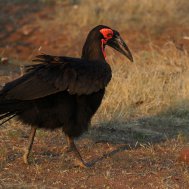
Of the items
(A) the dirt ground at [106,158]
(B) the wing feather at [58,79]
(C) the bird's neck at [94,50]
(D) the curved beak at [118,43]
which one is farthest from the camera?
(D) the curved beak at [118,43]

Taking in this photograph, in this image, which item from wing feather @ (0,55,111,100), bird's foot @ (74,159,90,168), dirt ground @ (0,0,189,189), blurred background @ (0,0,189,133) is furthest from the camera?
blurred background @ (0,0,189,133)

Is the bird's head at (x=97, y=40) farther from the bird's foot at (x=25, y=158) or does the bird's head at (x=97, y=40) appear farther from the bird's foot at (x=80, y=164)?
Answer: the bird's foot at (x=25, y=158)

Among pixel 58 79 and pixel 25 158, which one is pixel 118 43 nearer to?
pixel 58 79

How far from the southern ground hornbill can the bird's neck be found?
0.17 metres

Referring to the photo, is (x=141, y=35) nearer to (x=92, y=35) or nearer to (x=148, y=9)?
(x=148, y=9)

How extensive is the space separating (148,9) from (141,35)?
83.0 inches

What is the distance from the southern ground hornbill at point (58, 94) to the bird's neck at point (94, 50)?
6.7 inches

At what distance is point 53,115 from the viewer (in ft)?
17.9

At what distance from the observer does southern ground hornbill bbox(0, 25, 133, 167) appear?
5.29m

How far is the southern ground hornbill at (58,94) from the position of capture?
5293 mm

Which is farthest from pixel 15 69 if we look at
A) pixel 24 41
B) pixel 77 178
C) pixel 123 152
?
pixel 77 178

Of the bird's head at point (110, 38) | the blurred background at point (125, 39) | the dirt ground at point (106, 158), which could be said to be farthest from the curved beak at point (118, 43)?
the blurred background at point (125, 39)

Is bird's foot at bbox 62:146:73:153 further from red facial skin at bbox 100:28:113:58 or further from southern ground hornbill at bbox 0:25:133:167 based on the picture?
red facial skin at bbox 100:28:113:58

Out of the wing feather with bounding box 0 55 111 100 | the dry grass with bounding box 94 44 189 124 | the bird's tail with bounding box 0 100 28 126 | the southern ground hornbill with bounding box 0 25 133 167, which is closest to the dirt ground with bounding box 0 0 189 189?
the southern ground hornbill with bounding box 0 25 133 167
